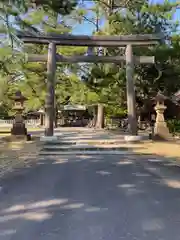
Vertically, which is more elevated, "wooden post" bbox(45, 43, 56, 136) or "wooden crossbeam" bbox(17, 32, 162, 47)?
"wooden crossbeam" bbox(17, 32, 162, 47)

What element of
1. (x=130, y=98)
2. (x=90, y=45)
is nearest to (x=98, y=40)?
(x=90, y=45)

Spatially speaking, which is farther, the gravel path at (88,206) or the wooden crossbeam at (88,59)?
the wooden crossbeam at (88,59)

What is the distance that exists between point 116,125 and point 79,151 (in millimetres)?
21287

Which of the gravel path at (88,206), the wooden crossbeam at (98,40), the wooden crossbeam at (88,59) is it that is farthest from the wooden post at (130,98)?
the gravel path at (88,206)

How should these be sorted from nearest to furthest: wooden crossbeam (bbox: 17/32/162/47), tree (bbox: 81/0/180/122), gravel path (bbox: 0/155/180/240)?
1. gravel path (bbox: 0/155/180/240)
2. wooden crossbeam (bbox: 17/32/162/47)
3. tree (bbox: 81/0/180/122)

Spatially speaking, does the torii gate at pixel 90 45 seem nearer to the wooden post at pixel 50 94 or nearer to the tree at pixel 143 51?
the wooden post at pixel 50 94

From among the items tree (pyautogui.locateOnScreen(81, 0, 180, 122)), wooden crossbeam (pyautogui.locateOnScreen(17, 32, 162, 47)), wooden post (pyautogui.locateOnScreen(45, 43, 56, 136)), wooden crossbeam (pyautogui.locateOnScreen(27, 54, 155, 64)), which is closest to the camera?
wooden crossbeam (pyautogui.locateOnScreen(17, 32, 162, 47))

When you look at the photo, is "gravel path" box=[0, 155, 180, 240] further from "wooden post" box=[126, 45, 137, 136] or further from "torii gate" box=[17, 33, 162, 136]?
"torii gate" box=[17, 33, 162, 136]

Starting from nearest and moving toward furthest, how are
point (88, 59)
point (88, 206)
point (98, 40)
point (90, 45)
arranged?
point (88, 206) < point (98, 40) < point (90, 45) < point (88, 59)

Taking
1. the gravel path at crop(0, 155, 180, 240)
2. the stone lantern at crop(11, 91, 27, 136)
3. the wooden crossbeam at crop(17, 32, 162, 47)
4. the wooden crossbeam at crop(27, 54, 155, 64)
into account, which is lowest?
the gravel path at crop(0, 155, 180, 240)

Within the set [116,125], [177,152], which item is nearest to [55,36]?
[177,152]

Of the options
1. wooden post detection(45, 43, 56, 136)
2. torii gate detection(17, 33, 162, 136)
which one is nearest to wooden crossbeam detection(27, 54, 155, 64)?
torii gate detection(17, 33, 162, 136)

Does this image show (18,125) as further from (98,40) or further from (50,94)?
(98,40)

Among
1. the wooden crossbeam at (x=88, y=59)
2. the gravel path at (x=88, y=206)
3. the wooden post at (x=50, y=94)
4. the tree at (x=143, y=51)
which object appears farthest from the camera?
the tree at (x=143, y=51)
